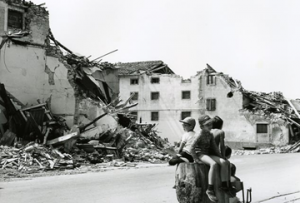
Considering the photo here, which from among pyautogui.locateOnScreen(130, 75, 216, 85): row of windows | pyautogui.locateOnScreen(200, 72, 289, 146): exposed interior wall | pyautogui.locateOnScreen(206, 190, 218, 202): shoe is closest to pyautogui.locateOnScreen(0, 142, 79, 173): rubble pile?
pyautogui.locateOnScreen(206, 190, 218, 202): shoe

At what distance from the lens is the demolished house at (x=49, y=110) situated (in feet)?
66.0

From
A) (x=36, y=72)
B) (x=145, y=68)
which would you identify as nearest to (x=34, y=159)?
(x=36, y=72)

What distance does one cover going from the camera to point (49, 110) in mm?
23328

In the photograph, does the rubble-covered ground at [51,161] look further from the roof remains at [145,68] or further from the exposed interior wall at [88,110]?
the roof remains at [145,68]

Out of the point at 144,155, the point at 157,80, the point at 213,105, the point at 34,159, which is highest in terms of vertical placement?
the point at 157,80

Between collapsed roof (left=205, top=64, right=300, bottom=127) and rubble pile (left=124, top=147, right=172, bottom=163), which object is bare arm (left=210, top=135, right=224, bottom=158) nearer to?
rubble pile (left=124, top=147, right=172, bottom=163)

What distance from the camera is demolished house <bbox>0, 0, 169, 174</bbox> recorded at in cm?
2012

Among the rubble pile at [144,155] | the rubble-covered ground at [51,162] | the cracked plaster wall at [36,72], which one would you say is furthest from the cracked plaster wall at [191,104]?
the rubble-covered ground at [51,162]

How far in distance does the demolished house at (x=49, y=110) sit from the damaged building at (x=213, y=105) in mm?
15669

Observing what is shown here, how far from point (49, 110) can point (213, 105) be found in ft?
77.8

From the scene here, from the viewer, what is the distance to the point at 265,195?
36.1 ft

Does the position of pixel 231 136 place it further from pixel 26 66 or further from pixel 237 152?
pixel 26 66

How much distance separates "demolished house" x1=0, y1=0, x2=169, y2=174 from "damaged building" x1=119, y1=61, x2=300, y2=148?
1567cm

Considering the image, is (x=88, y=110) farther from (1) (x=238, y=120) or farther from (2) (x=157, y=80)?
(1) (x=238, y=120)
